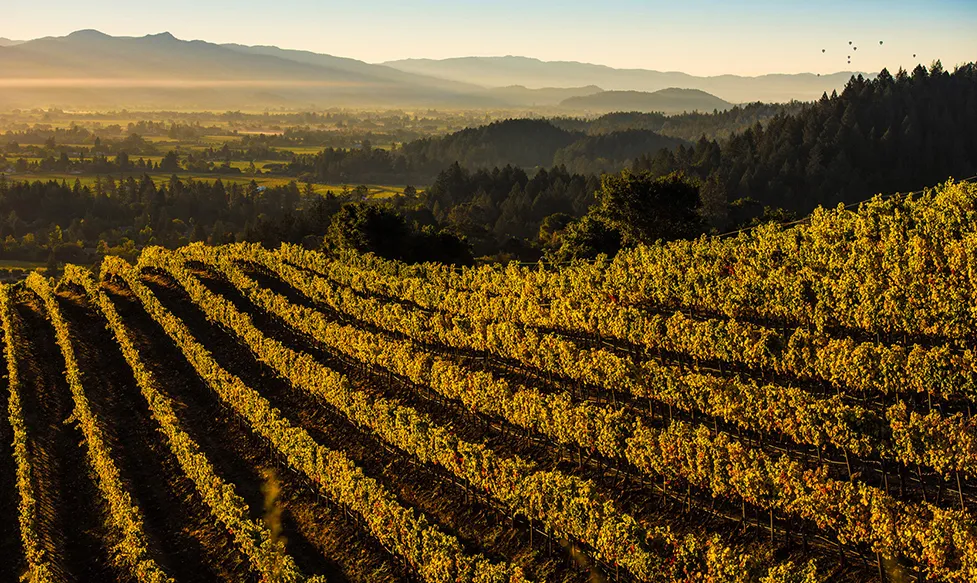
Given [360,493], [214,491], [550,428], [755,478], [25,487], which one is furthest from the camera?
[25,487]

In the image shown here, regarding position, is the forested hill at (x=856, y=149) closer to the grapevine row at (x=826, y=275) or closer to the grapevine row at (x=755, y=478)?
the grapevine row at (x=826, y=275)

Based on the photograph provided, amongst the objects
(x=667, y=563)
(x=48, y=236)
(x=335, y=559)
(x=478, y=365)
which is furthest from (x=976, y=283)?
(x=48, y=236)

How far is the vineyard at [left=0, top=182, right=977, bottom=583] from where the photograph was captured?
21828 millimetres

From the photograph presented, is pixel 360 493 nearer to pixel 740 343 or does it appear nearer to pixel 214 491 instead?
pixel 214 491

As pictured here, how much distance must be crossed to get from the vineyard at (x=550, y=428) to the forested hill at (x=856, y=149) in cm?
8690

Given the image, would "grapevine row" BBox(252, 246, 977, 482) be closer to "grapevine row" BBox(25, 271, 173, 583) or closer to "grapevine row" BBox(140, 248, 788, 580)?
"grapevine row" BBox(140, 248, 788, 580)

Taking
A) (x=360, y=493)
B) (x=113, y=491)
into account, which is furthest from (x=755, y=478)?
(x=113, y=491)

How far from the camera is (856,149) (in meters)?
136

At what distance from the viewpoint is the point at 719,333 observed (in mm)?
30766

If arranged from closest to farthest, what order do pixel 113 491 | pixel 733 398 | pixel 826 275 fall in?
pixel 733 398
pixel 113 491
pixel 826 275

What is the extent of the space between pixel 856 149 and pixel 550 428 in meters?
129

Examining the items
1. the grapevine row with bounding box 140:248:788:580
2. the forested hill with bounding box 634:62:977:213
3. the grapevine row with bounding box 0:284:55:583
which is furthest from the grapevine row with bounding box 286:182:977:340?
the forested hill with bounding box 634:62:977:213

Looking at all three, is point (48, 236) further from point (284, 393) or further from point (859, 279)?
point (859, 279)

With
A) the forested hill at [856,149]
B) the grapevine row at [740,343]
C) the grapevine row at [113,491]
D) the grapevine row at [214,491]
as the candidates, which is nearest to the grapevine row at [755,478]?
the grapevine row at [740,343]
